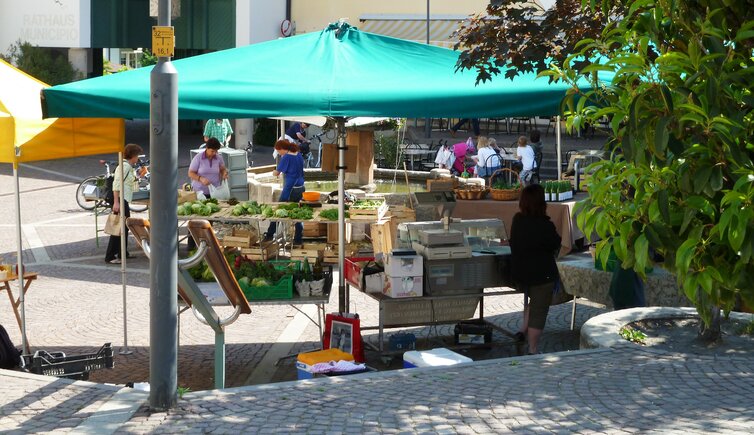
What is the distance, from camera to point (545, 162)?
3139cm

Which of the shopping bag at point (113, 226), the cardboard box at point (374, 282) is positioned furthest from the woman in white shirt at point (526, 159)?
the cardboard box at point (374, 282)

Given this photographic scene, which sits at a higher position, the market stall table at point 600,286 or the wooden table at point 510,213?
the wooden table at point 510,213

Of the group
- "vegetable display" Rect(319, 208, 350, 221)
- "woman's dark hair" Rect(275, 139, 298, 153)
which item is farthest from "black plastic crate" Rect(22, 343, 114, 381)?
"woman's dark hair" Rect(275, 139, 298, 153)

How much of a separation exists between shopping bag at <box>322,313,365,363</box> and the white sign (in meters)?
25.8

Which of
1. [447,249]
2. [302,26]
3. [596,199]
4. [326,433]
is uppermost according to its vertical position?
[302,26]

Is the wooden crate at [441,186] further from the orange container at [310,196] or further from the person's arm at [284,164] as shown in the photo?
the orange container at [310,196]

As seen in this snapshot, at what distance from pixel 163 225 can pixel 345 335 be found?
109 inches

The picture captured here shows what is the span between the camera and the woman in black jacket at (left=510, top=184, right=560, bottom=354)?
32.3ft

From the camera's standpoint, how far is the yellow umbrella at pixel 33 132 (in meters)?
9.40

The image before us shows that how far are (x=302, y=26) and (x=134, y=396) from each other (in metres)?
30.3

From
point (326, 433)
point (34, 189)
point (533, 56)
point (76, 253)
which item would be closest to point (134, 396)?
point (326, 433)

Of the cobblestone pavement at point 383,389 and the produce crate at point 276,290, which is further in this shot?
the produce crate at point 276,290

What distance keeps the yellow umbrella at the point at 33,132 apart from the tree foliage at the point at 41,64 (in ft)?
77.9

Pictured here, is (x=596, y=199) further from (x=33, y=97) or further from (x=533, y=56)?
(x=33, y=97)
